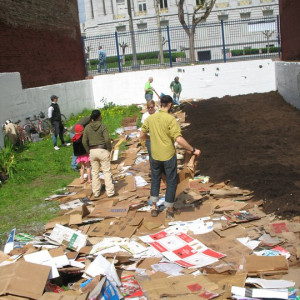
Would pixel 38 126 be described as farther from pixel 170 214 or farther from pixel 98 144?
pixel 170 214

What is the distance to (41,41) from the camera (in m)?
18.0

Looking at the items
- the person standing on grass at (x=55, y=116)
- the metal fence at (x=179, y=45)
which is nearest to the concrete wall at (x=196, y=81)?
the metal fence at (x=179, y=45)

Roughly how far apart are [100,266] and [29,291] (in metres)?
0.88

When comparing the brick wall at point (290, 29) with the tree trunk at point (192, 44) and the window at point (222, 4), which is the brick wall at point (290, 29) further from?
the window at point (222, 4)

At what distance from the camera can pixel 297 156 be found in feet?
30.7

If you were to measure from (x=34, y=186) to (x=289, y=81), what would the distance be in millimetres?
11532

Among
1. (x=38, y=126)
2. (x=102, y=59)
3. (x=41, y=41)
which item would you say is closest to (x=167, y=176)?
(x=38, y=126)

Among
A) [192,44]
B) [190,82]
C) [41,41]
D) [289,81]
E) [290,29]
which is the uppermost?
[41,41]

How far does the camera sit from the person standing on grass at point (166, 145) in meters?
6.45

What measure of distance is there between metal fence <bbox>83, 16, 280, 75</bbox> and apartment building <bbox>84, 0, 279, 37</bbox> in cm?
3709

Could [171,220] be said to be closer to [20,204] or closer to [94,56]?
[20,204]

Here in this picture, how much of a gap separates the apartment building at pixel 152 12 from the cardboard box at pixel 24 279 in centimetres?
5765

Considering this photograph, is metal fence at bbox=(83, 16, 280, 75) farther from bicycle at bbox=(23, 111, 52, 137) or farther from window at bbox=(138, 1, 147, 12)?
window at bbox=(138, 1, 147, 12)

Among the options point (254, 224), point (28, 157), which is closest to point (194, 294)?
point (254, 224)
